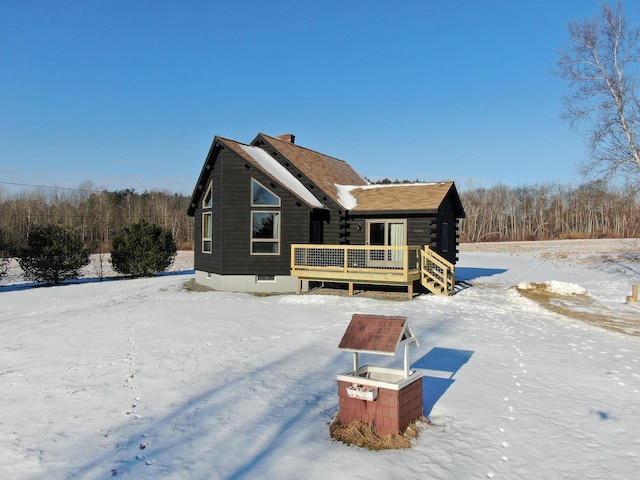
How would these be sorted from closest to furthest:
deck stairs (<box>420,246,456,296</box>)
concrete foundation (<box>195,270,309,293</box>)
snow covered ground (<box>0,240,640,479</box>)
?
snow covered ground (<box>0,240,640,479</box>) → deck stairs (<box>420,246,456,296</box>) → concrete foundation (<box>195,270,309,293</box>)

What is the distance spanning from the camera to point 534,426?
5.91m

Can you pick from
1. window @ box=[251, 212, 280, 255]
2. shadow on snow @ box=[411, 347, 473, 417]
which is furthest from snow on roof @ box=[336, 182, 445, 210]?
shadow on snow @ box=[411, 347, 473, 417]

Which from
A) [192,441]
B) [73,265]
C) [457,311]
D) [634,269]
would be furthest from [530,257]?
[192,441]

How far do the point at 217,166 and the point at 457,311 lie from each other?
1055 centimetres

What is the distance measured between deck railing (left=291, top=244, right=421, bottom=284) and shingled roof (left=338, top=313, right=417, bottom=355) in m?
9.41

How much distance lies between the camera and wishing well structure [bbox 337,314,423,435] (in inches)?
217

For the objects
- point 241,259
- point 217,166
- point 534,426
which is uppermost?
point 217,166

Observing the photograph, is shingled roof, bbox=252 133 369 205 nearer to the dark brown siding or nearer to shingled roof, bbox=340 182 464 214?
shingled roof, bbox=340 182 464 214

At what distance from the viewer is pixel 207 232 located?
62.8ft

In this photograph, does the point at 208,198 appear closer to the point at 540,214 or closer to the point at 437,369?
the point at 437,369

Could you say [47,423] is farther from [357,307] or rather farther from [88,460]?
[357,307]

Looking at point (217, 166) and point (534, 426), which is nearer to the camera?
point (534, 426)

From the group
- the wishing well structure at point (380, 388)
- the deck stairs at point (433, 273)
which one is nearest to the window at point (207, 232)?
the deck stairs at point (433, 273)

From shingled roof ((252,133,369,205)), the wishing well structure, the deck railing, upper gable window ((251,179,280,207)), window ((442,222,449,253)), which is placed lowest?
the wishing well structure
